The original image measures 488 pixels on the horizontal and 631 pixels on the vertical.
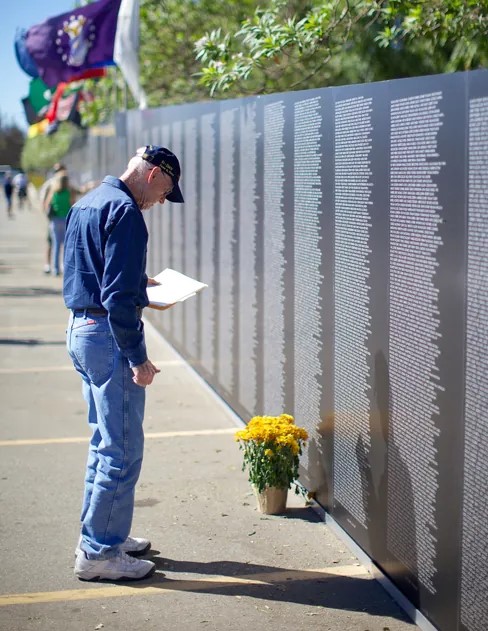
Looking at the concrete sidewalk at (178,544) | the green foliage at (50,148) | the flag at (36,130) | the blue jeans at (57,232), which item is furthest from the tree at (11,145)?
the concrete sidewalk at (178,544)

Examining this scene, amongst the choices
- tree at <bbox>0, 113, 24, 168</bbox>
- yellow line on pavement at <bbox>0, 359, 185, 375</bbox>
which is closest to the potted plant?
yellow line on pavement at <bbox>0, 359, 185, 375</bbox>

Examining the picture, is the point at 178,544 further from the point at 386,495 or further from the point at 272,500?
the point at 386,495

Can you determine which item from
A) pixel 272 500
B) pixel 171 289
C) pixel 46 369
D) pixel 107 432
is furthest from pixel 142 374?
pixel 46 369

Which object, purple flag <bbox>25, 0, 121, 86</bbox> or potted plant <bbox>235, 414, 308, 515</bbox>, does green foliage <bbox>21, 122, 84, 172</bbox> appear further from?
potted plant <bbox>235, 414, 308, 515</bbox>

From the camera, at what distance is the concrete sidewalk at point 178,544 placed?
5035mm

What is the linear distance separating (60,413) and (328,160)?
4172 mm

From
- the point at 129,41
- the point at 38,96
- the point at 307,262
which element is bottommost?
the point at 307,262

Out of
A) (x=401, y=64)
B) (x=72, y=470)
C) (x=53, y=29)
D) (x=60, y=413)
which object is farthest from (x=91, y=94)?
(x=72, y=470)

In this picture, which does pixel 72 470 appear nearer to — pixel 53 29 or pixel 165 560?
pixel 165 560

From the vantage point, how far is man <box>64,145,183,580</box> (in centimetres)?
505

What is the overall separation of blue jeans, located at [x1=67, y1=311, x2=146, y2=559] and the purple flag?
37.1 ft

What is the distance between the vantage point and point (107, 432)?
533 centimetres

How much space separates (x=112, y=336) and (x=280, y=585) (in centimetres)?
143

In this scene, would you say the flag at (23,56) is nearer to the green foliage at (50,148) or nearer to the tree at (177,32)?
the tree at (177,32)
